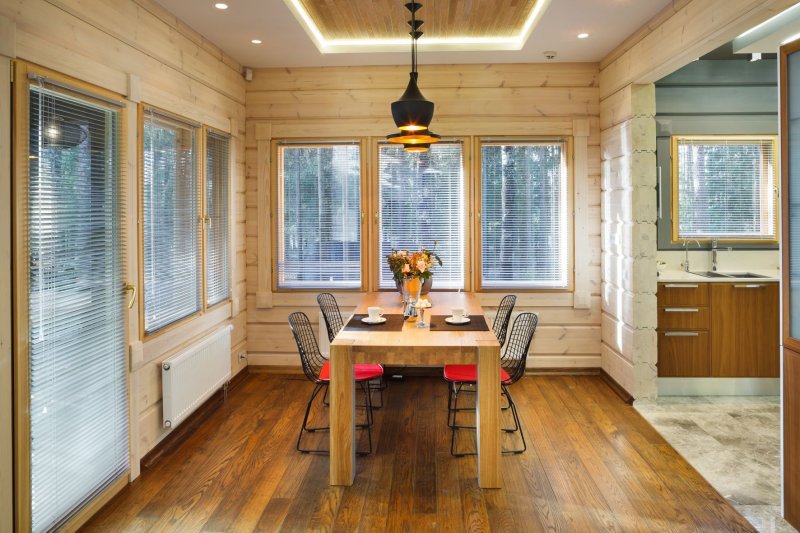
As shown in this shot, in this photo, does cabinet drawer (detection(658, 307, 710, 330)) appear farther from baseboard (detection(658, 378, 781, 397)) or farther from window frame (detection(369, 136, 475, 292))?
window frame (detection(369, 136, 475, 292))

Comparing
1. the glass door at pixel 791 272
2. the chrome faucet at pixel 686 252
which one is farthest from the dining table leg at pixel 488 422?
the chrome faucet at pixel 686 252

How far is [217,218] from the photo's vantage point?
497 centimetres

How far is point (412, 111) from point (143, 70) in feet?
5.75

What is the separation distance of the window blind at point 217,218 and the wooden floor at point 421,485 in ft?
3.65

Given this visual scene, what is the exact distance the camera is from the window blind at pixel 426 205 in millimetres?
5664

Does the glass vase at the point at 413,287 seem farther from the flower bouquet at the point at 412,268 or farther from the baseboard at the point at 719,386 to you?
the baseboard at the point at 719,386

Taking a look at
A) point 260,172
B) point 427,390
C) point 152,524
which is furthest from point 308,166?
point 152,524

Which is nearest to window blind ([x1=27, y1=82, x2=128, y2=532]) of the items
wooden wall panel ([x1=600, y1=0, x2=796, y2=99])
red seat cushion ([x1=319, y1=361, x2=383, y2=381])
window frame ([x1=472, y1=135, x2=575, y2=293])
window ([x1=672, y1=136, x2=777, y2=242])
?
red seat cushion ([x1=319, y1=361, x2=383, y2=381])

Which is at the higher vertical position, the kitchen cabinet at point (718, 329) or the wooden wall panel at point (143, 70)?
the wooden wall panel at point (143, 70)

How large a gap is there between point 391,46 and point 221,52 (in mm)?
1521

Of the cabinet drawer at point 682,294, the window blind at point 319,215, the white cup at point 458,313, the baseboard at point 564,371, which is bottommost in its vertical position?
the baseboard at point 564,371

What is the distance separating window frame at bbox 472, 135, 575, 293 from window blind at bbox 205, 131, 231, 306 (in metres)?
2.39

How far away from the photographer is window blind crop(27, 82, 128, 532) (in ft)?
8.61

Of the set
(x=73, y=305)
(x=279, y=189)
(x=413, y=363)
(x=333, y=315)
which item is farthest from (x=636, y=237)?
(x=73, y=305)
